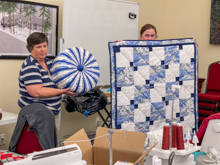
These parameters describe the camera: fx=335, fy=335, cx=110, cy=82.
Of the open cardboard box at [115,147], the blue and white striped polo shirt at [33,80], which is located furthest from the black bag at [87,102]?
the open cardboard box at [115,147]

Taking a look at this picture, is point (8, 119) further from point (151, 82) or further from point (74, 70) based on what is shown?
point (151, 82)

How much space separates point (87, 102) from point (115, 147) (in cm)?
209

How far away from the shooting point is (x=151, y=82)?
2949 mm

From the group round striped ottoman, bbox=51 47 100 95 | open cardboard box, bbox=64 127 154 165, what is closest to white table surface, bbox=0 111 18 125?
round striped ottoman, bbox=51 47 100 95

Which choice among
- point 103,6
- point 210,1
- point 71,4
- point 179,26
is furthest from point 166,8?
point 71,4

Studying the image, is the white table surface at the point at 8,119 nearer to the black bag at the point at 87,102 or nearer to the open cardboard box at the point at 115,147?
the black bag at the point at 87,102

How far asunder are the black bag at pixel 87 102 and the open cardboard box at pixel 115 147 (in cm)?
194

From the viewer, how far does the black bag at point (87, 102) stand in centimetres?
361

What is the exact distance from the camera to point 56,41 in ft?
13.4

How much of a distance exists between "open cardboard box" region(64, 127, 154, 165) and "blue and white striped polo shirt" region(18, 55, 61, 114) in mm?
1305

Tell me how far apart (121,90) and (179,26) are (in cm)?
317

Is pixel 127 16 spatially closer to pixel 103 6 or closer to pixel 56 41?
pixel 103 6

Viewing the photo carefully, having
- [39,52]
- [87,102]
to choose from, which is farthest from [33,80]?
[87,102]

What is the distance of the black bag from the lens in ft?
11.8
